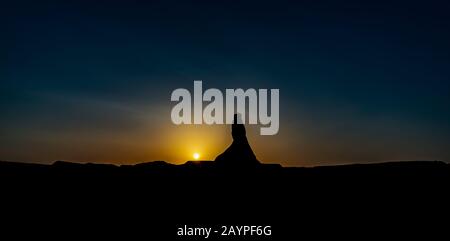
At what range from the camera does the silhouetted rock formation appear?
1658 inches

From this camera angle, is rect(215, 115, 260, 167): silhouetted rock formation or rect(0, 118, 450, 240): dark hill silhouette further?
rect(215, 115, 260, 167): silhouetted rock formation

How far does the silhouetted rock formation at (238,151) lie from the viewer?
42125 millimetres

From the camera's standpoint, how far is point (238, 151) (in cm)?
4428

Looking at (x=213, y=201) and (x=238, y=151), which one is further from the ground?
(x=238, y=151)

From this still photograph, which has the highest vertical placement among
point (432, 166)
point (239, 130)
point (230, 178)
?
point (239, 130)

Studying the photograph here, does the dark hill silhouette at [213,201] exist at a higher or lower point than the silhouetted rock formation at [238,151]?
lower

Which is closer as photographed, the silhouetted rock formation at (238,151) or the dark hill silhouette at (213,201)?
the dark hill silhouette at (213,201)

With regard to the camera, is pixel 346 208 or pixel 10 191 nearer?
pixel 10 191

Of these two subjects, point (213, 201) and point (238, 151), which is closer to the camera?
point (213, 201)
